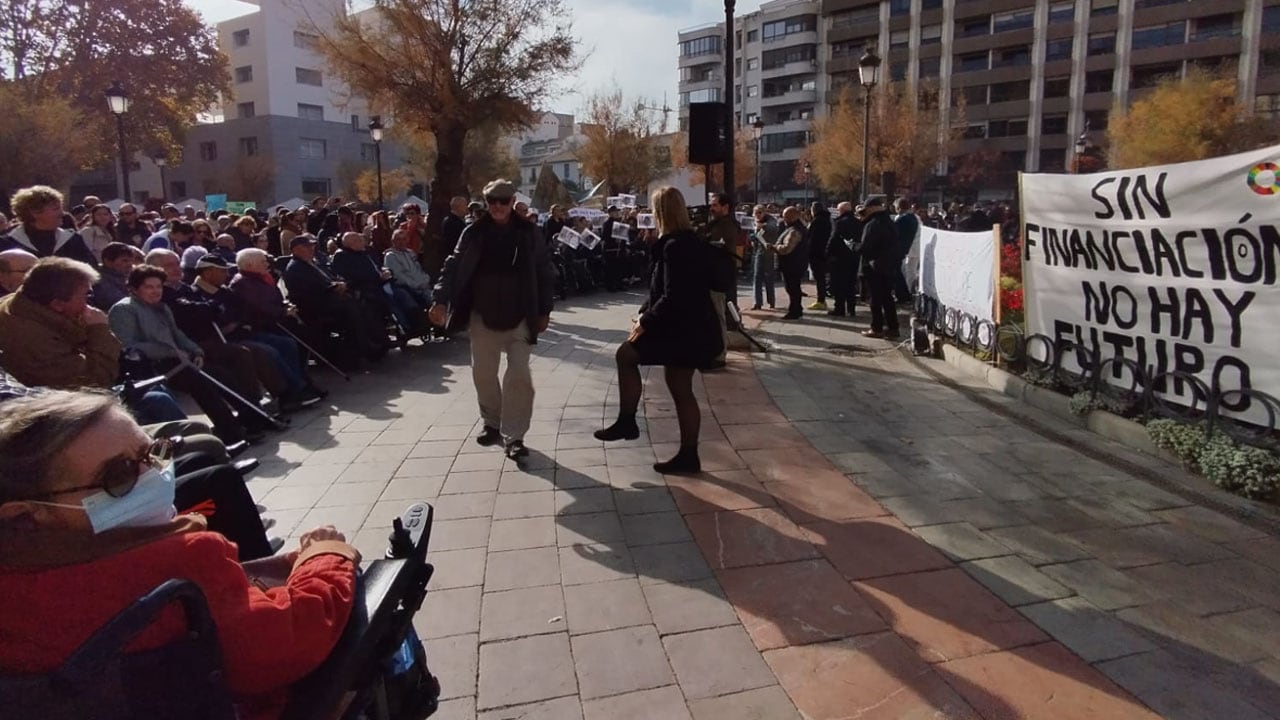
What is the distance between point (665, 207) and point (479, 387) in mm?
1775

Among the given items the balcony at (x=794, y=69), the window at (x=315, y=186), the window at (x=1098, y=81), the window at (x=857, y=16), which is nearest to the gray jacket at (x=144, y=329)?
the window at (x=315, y=186)

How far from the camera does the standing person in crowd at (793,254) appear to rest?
36.4 ft

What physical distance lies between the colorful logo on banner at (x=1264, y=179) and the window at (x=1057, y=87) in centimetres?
5997

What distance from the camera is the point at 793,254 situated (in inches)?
452

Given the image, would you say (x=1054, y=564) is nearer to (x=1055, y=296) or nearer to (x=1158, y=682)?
(x=1158, y=682)

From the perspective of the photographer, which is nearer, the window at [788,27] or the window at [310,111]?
the window at [310,111]

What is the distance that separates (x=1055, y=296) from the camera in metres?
6.29

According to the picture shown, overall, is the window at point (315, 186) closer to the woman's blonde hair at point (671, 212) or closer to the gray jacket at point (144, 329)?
the gray jacket at point (144, 329)

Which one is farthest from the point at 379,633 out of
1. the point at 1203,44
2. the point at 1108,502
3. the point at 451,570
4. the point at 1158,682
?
the point at 1203,44

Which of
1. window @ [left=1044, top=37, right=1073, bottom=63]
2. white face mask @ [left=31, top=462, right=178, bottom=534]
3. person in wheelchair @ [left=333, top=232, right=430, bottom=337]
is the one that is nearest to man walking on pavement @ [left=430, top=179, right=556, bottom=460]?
white face mask @ [left=31, top=462, right=178, bottom=534]

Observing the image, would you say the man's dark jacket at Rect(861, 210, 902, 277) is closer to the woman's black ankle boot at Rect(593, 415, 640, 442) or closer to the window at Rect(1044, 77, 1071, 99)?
the woman's black ankle boot at Rect(593, 415, 640, 442)

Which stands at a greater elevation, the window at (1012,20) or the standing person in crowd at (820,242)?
the window at (1012,20)

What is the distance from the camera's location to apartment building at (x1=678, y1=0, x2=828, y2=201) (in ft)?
233

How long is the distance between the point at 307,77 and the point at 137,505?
58.6 metres
